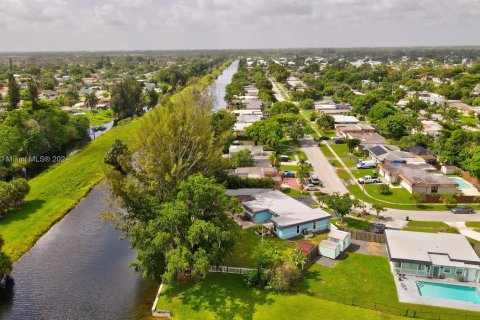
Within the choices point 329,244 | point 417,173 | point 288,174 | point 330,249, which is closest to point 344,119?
point 288,174

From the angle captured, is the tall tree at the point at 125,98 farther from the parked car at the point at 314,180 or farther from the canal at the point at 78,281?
the parked car at the point at 314,180

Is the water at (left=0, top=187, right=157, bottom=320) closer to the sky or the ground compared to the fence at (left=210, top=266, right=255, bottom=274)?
closer to the ground

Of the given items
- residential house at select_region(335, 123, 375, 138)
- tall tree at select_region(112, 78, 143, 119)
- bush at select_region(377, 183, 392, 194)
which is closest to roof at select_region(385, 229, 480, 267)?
bush at select_region(377, 183, 392, 194)

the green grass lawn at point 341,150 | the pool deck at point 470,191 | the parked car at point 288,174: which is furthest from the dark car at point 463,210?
the green grass lawn at point 341,150

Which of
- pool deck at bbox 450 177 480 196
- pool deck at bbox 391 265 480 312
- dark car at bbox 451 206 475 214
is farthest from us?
pool deck at bbox 450 177 480 196

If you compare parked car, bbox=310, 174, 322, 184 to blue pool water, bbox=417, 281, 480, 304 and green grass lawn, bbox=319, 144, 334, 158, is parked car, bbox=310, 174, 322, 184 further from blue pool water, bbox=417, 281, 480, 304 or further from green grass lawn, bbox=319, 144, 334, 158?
blue pool water, bbox=417, 281, 480, 304

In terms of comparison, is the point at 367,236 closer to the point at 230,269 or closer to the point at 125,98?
the point at 230,269
